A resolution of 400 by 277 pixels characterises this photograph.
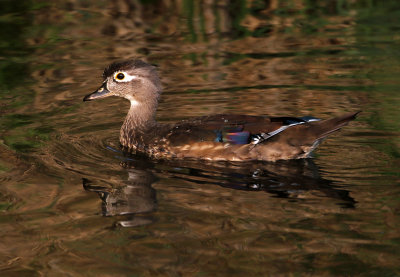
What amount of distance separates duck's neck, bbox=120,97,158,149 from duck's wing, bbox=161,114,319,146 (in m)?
0.49

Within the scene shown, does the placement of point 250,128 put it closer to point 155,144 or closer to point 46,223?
point 155,144

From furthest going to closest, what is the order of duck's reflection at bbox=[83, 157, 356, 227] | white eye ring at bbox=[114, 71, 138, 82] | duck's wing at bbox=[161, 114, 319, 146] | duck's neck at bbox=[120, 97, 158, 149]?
white eye ring at bbox=[114, 71, 138, 82] < duck's neck at bbox=[120, 97, 158, 149] < duck's wing at bbox=[161, 114, 319, 146] < duck's reflection at bbox=[83, 157, 356, 227]

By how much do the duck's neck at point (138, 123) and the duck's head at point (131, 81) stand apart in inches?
A: 2.8

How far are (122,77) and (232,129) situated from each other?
1.64m

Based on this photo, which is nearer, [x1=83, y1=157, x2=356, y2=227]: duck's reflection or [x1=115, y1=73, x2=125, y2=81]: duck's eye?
[x1=83, y1=157, x2=356, y2=227]: duck's reflection

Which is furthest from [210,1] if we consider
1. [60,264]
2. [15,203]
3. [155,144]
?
[60,264]

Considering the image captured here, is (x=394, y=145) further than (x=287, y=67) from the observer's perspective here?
No

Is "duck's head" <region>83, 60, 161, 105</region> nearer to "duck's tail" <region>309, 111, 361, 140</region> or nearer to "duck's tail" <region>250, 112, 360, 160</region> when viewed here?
"duck's tail" <region>250, 112, 360, 160</region>

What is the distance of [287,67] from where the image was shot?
36.9 ft

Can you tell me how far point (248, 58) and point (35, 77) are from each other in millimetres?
3069

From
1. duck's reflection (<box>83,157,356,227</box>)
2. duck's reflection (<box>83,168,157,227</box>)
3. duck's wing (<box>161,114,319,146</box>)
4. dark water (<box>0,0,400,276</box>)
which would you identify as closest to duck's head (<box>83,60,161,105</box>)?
dark water (<box>0,0,400,276</box>)

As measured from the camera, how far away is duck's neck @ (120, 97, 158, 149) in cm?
859

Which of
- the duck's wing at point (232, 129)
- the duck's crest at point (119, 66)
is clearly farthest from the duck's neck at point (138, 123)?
the duck's wing at point (232, 129)

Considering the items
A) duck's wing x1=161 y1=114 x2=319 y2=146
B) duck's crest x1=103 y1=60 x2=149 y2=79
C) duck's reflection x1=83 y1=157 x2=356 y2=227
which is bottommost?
duck's reflection x1=83 y1=157 x2=356 y2=227
